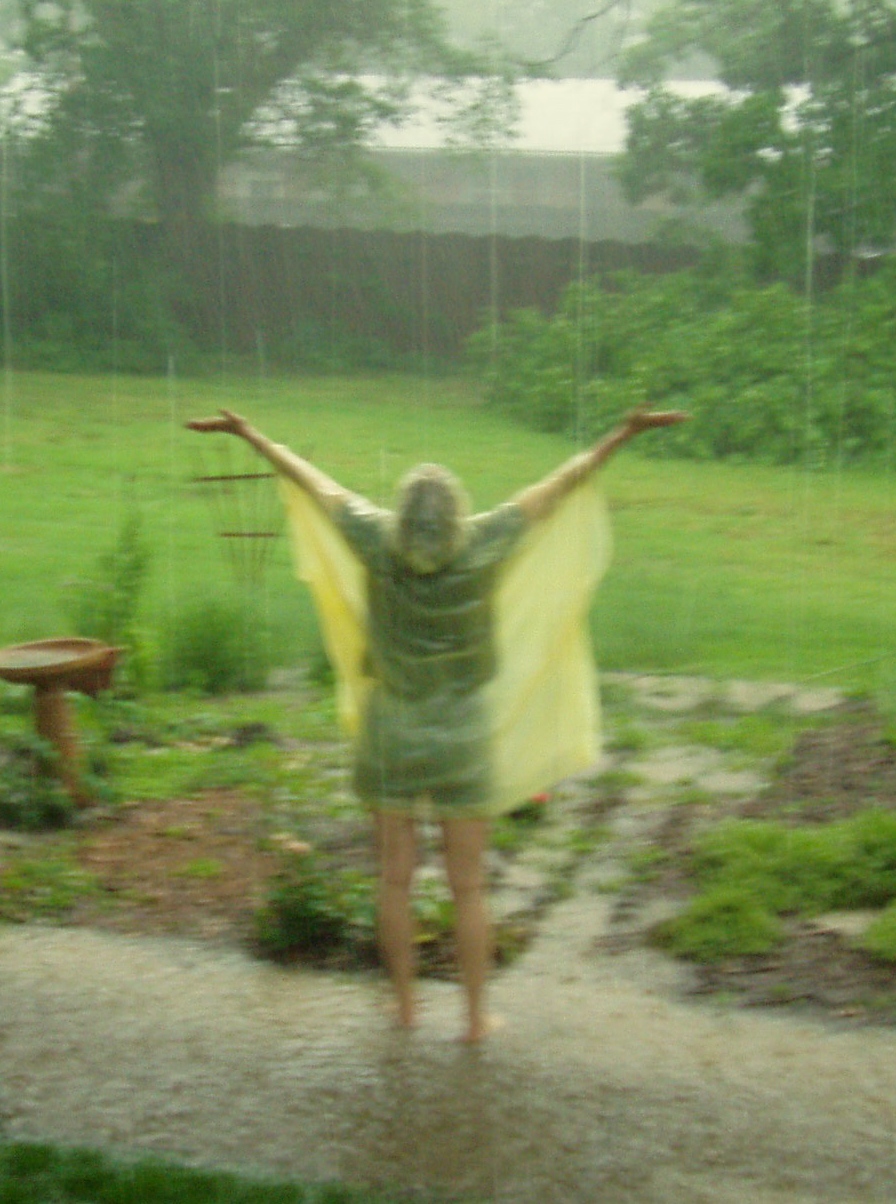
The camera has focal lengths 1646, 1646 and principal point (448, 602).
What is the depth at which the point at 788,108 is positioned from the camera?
6.82m

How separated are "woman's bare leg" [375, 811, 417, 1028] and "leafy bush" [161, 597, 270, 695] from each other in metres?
2.62

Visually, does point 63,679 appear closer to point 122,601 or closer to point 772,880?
point 122,601

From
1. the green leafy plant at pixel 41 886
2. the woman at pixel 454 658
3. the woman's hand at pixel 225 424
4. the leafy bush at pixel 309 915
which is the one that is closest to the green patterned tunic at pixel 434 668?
the woman at pixel 454 658

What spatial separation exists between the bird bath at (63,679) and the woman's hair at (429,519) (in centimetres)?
257

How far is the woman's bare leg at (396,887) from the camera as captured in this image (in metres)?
4.84

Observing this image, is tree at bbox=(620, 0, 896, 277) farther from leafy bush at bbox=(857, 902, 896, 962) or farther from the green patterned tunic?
leafy bush at bbox=(857, 902, 896, 962)

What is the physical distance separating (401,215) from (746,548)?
2047 mm

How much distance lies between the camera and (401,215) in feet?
22.4

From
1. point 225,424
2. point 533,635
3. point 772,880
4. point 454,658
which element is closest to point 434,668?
point 454,658

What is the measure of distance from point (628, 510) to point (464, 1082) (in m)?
3.13

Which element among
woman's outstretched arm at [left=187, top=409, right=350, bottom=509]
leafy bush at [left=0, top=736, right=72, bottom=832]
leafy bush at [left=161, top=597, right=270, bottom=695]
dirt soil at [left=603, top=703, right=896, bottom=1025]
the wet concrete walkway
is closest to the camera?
the wet concrete walkway

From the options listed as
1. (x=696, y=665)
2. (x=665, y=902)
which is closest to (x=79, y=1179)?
(x=665, y=902)

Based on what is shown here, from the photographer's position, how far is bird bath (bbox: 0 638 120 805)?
21.9 ft

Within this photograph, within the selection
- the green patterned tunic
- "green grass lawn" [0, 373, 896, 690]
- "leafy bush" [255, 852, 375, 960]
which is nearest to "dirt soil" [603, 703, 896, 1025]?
"green grass lawn" [0, 373, 896, 690]
